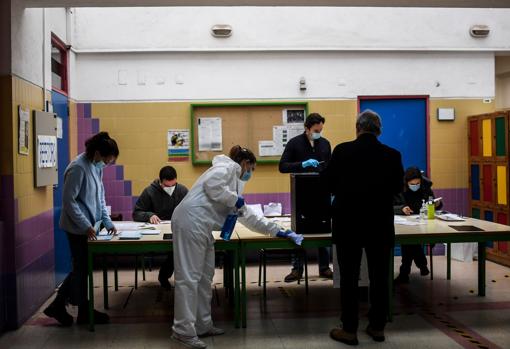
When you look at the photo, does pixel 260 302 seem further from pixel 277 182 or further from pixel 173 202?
pixel 277 182

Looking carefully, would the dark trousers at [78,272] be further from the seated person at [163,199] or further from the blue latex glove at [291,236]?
the blue latex glove at [291,236]

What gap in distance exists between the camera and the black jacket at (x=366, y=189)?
13.5 ft

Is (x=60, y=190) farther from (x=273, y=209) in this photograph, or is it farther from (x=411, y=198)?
(x=411, y=198)

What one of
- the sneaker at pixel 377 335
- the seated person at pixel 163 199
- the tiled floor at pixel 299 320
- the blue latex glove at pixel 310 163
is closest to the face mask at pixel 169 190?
the seated person at pixel 163 199

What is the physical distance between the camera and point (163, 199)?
6074 mm

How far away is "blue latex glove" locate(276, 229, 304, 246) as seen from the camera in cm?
446

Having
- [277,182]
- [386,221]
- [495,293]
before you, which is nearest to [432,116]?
[277,182]

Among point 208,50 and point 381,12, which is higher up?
point 381,12

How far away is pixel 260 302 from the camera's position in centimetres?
548

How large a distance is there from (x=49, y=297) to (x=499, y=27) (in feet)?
20.4

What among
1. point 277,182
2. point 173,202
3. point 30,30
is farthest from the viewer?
point 277,182

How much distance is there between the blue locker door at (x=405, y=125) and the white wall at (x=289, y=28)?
0.69m

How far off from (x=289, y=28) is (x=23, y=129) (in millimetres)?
3704

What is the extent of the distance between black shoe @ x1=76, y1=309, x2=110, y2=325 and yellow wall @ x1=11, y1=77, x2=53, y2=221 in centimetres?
90
